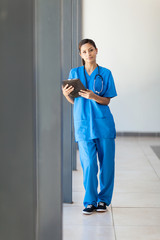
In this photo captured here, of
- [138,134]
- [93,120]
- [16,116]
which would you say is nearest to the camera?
[16,116]

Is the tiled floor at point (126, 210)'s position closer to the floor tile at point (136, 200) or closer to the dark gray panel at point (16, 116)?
the floor tile at point (136, 200)

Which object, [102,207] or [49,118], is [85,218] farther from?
[49,118]

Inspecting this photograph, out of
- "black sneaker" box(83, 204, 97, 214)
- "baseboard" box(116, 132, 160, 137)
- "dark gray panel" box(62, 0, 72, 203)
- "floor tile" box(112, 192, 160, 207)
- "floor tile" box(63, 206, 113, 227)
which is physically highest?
"dark gray panel" box(62, 0, 72, 203)

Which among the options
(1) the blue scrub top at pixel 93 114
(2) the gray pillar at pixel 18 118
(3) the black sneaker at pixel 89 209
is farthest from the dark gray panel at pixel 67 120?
(2) the gray pillar at pixel 18 118

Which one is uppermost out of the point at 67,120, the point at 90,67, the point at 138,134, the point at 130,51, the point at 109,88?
the point at 130,51

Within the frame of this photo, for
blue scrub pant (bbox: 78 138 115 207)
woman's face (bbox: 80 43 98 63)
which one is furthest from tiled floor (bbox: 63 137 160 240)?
woman's face (bbox: 80 43 98 63)

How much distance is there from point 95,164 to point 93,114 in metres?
0.38

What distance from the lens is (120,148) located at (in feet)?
20.9

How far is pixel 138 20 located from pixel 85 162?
4549 mm

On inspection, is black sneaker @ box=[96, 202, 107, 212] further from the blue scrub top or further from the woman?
the blue scrub top

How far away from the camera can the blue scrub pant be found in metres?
3.21

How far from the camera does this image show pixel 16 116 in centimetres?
67

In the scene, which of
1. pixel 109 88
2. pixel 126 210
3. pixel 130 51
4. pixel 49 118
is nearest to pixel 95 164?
pixel 126 210

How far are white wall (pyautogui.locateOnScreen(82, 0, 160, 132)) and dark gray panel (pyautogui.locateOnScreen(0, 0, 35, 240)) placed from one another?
667 cm
